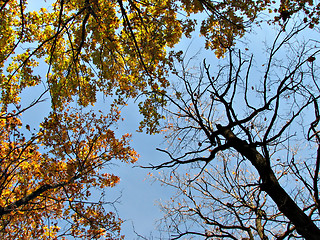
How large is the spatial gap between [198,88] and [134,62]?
2530 mm

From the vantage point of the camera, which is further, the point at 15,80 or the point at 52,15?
the point at 15,80

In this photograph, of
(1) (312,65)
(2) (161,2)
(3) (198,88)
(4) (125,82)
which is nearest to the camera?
(1) (312,65)

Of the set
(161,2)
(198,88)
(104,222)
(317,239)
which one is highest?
(161,2)

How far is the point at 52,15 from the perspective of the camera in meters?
5.44

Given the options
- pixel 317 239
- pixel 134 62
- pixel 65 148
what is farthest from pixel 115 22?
pixel 317 239

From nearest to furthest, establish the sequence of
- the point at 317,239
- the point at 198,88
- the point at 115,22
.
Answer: the point at 317,239 → the point at 198,88 → the point at 115,22

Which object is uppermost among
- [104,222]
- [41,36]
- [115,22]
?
[41,36]

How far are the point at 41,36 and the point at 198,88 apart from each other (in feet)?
17.8

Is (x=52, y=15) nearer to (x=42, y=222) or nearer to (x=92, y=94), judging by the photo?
(x=92, y=94)

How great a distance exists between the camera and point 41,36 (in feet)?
20.6

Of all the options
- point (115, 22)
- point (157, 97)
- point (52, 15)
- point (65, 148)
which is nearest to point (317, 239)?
point (157, 97)

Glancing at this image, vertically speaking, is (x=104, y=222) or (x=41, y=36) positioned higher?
(x=41, y=36)

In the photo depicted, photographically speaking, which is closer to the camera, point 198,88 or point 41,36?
point 198,88

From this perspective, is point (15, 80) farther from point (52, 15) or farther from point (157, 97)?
point (157, 97)
